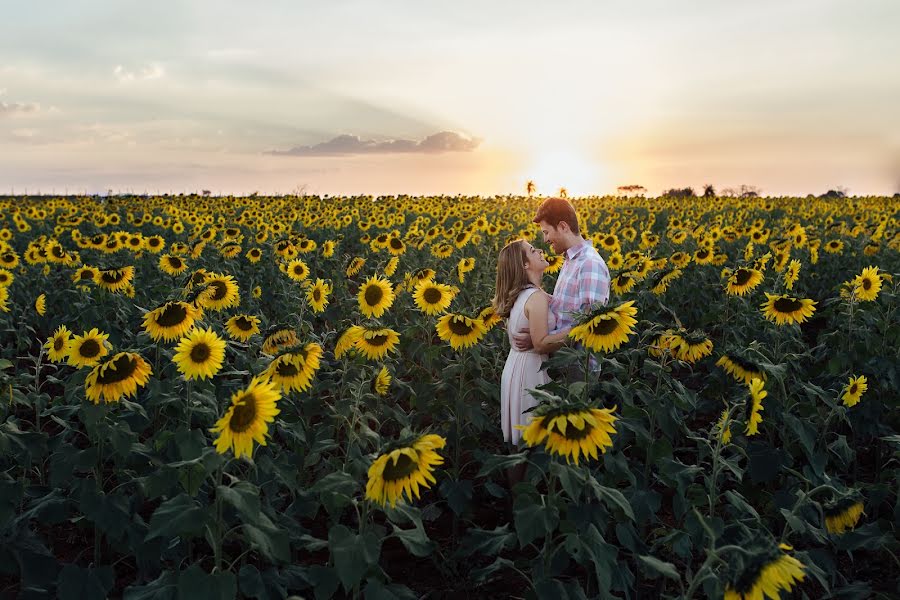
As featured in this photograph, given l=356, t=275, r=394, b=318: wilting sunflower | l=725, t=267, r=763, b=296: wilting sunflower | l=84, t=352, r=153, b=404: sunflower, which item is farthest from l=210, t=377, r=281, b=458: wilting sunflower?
l=725, t=267, r=763, b=296: wilting sunflower

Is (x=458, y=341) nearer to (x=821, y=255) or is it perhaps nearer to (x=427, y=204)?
(x=821, y=255)

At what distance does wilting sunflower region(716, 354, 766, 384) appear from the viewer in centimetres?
400

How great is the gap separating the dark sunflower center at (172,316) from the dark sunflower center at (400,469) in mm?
2272

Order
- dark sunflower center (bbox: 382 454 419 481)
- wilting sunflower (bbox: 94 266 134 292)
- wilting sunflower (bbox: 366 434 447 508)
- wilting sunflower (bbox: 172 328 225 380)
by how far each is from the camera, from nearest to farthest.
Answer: wilting sunflower (bbox: 366 434 447 508) → dark sunflower center (bbox: 382 454 419 481) → wilting sunflower (bbox: 172 328 225 380) → wilting sunflower (bbox: 94 266 134 292)

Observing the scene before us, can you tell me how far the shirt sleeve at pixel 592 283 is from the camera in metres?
4.64

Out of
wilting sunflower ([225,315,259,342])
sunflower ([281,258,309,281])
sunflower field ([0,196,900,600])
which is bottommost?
sunflower field ([0,196,900,600])

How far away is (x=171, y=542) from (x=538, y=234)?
12.1m

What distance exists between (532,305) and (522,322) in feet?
0.56

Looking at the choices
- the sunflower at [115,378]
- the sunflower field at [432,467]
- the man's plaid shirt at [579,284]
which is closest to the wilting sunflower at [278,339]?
the sunflower field at [432,467]

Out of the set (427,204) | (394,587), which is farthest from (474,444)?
(427,204)

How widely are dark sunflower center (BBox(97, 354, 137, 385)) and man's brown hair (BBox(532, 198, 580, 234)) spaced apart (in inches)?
110

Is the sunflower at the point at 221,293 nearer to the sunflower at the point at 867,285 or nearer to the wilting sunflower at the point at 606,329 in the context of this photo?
the wilting sunflower at the point at 606,329

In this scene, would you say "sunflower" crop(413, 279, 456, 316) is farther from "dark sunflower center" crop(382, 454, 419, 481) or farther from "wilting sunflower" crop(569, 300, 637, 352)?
"dark sunflower center" crop(382, 454, 419, 481)

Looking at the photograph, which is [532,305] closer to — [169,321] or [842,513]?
[842,513]
